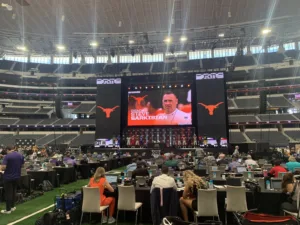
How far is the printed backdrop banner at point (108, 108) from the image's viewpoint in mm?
26500

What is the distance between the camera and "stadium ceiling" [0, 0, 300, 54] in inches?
934

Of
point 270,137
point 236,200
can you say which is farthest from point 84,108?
point 236,200

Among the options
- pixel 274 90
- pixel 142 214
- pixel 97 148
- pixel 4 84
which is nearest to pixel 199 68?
pixel 274 90

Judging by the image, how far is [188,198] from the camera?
18.2 ft

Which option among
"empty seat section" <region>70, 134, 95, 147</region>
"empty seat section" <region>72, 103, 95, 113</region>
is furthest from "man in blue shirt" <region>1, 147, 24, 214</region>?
"empty seat section" <region>72, 103, 95, 113</region>

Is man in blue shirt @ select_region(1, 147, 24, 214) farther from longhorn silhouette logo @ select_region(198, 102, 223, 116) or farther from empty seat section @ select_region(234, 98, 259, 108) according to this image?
empty seat section @ select_region(234, 98, 259, 108)

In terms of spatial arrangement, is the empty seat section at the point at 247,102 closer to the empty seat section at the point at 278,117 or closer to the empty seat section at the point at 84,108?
the empty seat section at the point at 278,117

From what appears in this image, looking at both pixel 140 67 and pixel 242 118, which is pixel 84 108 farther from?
pixel 242 118

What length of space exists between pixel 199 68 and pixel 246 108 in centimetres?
1022

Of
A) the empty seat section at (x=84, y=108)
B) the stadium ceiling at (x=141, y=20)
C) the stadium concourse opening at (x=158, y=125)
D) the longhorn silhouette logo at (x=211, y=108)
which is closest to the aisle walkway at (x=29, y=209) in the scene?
the stadium concourse opening at (x=158, y=125)

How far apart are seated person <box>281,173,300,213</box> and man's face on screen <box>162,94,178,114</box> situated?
66.5ft

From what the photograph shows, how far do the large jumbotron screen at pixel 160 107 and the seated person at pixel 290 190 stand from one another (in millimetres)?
19677

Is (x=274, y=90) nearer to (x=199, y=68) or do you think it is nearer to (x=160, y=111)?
(x=199, y=68)

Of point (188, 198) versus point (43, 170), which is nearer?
point (188, 198)
